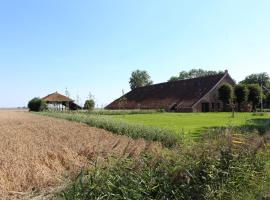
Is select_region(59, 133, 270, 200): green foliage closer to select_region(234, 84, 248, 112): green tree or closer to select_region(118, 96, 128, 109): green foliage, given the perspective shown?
select_region(234, 84, 248, 112): green tree

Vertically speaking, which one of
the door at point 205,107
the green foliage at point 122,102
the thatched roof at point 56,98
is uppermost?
the thatched roof at point 56,98

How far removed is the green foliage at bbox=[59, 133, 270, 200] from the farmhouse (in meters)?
58.4

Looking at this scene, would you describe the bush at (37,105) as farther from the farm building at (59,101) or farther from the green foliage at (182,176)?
the green foliage at (182,176)

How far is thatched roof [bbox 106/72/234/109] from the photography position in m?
71.5

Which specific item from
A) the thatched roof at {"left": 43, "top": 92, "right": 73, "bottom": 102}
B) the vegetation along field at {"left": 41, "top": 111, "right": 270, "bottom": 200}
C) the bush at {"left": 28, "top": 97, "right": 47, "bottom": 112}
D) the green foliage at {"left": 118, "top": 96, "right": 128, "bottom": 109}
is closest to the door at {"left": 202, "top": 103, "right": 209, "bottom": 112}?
the green foliage at {"left": 118, "top": 96, "right": 128, "bottom": 109}

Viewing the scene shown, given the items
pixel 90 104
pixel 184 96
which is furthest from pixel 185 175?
pixel 184 96

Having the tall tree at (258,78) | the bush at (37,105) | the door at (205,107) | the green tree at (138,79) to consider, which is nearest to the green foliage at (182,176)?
the door at (205,107)

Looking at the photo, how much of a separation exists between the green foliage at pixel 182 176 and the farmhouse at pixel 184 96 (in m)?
58.4

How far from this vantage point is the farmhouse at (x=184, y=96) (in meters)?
69.4

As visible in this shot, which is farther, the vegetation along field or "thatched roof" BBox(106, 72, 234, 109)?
"thatched roof" BBox(106, 72, 234, 109)

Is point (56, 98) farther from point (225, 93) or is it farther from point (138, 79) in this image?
point (138, 79)

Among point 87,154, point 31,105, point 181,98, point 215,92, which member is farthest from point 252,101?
point 87,154

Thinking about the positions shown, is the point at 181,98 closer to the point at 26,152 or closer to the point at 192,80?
the point at 192,80

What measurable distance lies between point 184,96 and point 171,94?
5.31 m
